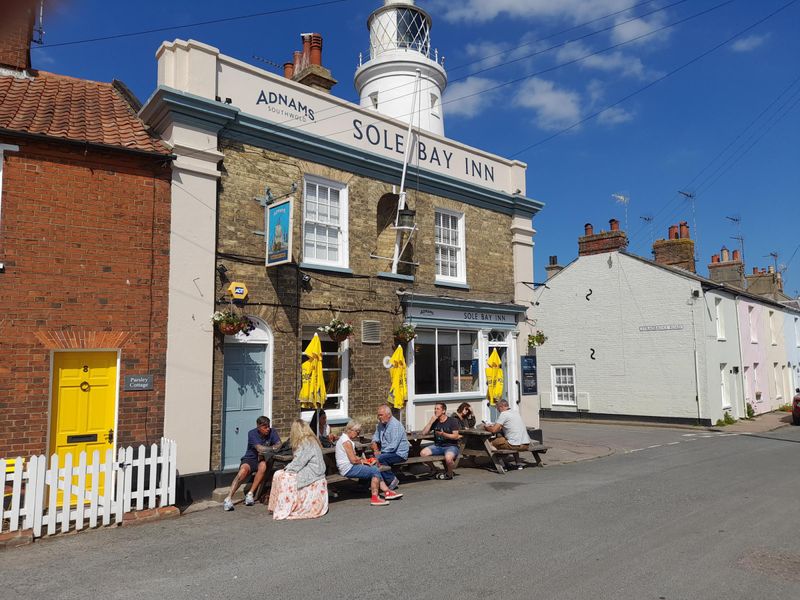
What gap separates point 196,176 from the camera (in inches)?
396

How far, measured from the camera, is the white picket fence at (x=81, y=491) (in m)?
7.17

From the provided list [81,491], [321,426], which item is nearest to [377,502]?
[321,426]

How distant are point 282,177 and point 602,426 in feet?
52.4

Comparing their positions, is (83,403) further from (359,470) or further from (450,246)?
(450,246)

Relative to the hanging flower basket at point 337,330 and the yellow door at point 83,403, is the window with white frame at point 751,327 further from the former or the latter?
the yellow door at point 83,403

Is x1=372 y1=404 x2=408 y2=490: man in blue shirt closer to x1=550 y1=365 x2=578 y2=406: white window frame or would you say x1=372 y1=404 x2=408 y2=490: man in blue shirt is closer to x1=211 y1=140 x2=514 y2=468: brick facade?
x1=211 y1=140 x2=514 y2=468: brick facade

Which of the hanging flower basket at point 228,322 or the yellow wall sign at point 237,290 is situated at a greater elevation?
the yellow wall sign at point 237,290

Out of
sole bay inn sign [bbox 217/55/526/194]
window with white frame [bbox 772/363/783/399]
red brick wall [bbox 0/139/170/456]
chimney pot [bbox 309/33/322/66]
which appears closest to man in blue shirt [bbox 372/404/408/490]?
red brick wall [bbox 0/139/170/456]

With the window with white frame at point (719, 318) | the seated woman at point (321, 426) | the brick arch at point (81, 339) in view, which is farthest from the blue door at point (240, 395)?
the window with white frame at point (719, 318)

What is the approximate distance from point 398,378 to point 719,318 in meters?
16.7

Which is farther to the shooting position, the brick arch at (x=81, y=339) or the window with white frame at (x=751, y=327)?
the window with white frame at (x=751, y=327)

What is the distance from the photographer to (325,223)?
12242 mm

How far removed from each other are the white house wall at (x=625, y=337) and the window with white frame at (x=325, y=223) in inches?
590

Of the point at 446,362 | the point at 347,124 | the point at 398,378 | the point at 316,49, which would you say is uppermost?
the point at 316,49
